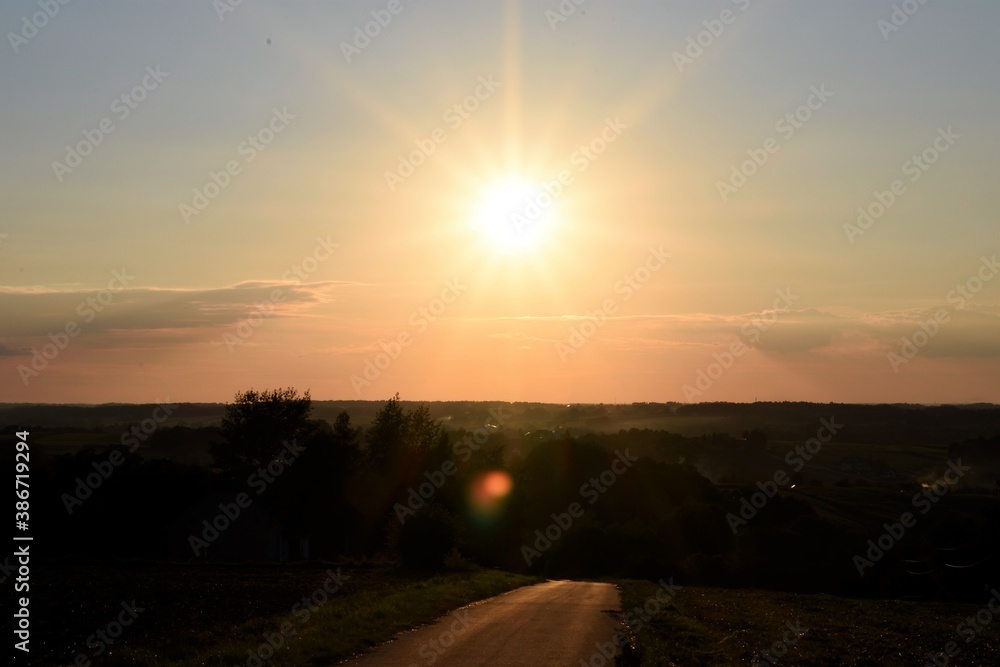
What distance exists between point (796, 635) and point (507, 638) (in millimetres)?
8763

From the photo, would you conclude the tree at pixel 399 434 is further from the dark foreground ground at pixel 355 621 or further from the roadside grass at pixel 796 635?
the roadside grass at pixel 796 635

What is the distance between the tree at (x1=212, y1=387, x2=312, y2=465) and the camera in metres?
82.6

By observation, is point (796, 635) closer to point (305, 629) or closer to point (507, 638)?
point (507, 638)

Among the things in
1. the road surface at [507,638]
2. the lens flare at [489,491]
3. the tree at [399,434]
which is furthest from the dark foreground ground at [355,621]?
the tree at [399,434]

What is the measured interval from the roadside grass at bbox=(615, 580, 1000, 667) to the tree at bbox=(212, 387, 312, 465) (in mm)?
54086

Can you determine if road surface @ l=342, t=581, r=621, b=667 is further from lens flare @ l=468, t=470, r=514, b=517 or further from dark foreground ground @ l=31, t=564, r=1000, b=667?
lens flare @ l=468, t=470, r=514, b=517

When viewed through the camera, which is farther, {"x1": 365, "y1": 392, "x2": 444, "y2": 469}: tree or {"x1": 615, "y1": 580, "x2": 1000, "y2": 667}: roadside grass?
{"x1": 365, "y1": 392, "x2": 444, "y2": 469}: tree

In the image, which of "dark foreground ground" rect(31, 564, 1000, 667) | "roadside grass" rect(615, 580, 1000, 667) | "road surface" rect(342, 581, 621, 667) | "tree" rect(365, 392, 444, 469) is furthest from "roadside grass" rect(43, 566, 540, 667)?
"tree" rect(365, 392, 444, 469)

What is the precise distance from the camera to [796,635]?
78.3 feet

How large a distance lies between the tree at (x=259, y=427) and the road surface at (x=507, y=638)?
5857 cm

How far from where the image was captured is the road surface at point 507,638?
1662 cm

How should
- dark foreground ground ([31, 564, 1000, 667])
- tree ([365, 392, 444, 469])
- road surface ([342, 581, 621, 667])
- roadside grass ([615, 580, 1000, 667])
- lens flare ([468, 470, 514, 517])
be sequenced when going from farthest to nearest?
tree ([365, 392, 444, 469]) < lens flare ([468, 470, 514, 517]) < roadside grass ([615, 580, 1000, 667]) < dark foreground ground ([31, 564, 1000, 667]) < road surface ([342, 581, 621, 667])

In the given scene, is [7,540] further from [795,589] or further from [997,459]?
[997,459]

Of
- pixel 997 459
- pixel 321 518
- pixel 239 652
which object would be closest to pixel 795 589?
pixel 321 518
